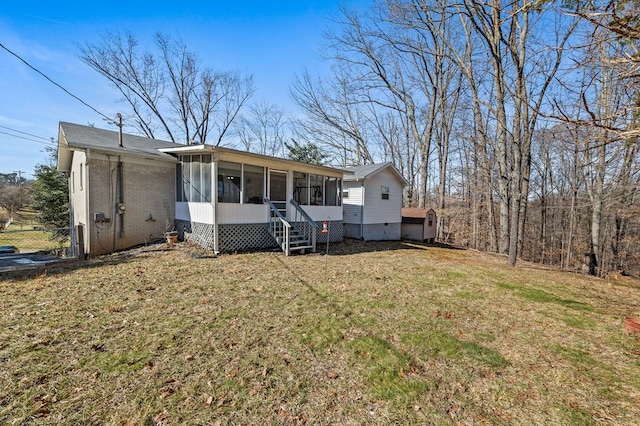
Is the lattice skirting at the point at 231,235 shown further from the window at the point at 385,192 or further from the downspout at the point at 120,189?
the window at the point at 385,192

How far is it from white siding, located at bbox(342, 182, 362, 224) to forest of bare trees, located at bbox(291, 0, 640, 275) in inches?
245

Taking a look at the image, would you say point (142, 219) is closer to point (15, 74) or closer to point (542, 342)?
point (15, 74)

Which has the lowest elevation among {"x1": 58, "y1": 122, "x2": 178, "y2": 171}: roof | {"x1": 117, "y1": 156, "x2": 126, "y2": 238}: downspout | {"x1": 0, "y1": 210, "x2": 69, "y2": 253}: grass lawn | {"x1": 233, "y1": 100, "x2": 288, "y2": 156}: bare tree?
{"x1": 0, "y1": 210, "x2": 69, "y2": 253}: grass lawn

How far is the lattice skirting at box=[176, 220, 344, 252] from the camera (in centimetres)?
927

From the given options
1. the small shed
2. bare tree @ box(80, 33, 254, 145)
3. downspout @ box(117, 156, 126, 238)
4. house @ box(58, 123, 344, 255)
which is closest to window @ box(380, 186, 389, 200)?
the small shed

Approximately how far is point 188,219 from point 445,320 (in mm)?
8693

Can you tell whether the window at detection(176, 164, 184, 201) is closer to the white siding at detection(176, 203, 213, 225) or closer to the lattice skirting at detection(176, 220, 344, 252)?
the white siding at detection(176, 203, 213, 225)

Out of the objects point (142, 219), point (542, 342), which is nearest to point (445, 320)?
point (542, 342)

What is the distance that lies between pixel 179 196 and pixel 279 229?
3.89 m

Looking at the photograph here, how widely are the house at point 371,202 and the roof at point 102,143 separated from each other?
8493 millimetres

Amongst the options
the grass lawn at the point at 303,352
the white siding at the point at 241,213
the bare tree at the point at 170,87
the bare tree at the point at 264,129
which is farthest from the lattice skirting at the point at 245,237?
the bare tree at the point at 264,129

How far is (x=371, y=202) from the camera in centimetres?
1527

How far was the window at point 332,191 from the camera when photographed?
42.8 feet

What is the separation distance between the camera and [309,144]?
2556 cm
